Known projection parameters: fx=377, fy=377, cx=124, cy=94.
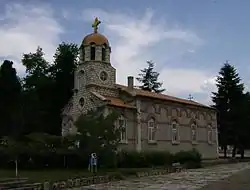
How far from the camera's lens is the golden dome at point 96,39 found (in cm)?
4017

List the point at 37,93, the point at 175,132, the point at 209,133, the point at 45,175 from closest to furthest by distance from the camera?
the point at 45,175, the point at 175,132, the point at 37,93, the point at 209,133

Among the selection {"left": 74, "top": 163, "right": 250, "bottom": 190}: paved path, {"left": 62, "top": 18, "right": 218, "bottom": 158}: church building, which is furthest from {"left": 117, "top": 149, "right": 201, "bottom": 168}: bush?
{"left": 74, "top": 163, "right": 250, "bottom": 190}: paved path

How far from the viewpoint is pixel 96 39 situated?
132 feet

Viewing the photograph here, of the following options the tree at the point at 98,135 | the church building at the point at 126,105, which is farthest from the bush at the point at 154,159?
the tree at the point at 98,135

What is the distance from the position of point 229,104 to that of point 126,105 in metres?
21.4

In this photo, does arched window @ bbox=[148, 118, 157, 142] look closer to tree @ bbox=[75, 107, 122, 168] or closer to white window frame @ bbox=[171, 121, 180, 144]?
white window frame @ bbox=[171, 121, 180, 144]

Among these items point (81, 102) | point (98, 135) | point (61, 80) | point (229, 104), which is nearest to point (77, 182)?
point (98, 135)

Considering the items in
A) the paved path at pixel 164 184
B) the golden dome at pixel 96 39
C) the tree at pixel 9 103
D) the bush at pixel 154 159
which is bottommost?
the paved path at pixel 164 184

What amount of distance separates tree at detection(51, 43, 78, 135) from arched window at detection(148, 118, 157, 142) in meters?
11.2

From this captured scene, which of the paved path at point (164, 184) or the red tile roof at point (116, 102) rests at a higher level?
the red tile roof at point (116, 102)

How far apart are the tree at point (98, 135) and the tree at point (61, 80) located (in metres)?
16.8

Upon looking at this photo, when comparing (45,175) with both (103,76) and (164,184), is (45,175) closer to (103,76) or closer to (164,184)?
(164,184)

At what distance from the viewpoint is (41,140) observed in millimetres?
31062

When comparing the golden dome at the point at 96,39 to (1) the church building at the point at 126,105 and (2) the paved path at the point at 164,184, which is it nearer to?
(1) the church building at the point at 126,105
